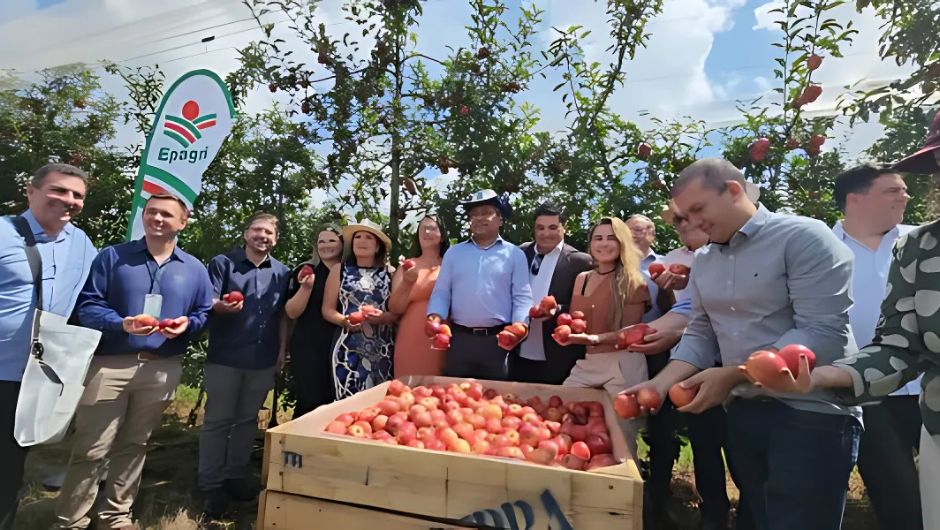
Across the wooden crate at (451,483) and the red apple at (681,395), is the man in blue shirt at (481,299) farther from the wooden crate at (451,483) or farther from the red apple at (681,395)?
the red apple at (681,395)

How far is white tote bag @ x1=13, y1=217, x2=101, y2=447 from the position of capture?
2.52 m

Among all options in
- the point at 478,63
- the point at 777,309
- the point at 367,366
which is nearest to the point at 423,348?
the point at 367,366

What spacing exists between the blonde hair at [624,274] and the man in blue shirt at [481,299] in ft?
1.85

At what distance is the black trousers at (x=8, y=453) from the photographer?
2586 mm

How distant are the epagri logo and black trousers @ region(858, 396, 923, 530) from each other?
→ 5.13 meters

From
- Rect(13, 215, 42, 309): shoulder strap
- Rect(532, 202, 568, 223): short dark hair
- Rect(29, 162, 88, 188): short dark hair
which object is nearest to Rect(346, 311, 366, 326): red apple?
Rect(532, 202, 568, 223): short dark hair

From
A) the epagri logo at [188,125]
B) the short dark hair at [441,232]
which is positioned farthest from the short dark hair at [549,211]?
the epagri logo at [188,125]

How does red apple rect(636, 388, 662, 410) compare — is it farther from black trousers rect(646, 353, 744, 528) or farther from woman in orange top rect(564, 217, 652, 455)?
black trousers rect(646, 353, 744, 528)

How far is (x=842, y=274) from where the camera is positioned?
172 cm

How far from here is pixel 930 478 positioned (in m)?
1.51

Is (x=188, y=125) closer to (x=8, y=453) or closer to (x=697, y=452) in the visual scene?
(x=8, y=453)

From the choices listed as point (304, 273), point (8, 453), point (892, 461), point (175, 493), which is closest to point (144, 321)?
point (8, 453)

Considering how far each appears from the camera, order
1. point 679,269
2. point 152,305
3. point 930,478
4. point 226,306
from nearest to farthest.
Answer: point 930,478
point 152,305
point 679,269
point 226,306

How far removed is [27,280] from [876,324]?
14.0ft
